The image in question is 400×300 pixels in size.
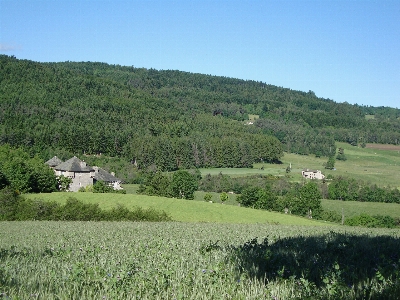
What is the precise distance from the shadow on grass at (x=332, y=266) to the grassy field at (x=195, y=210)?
36.8m

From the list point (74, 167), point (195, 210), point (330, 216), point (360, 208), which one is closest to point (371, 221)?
point (330, 216)

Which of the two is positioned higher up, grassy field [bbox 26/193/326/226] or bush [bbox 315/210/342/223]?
grassy field [bbox 26/193/326/226]

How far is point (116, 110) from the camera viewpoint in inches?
7274

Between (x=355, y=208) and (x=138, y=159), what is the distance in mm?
69019

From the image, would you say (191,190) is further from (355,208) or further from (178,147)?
(178,147)

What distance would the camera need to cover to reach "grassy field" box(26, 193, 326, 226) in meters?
50.5

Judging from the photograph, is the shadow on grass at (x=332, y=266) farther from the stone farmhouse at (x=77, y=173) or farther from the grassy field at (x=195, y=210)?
the stone farmhouse at (x=77, y=173)

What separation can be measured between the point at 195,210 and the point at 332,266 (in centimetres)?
4810

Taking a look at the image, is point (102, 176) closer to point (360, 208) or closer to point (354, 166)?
point (360, 208)

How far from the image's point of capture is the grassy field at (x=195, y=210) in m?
50.5

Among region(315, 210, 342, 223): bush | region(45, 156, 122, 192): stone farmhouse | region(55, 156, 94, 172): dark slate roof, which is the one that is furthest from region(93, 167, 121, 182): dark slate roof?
region(315, 210, 342, 223): bush

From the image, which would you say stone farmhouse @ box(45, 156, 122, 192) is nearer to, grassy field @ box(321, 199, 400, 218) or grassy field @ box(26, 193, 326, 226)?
grassy field @ box(26, 193, 326, 226)

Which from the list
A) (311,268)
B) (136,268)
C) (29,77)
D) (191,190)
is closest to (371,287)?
(311,268)

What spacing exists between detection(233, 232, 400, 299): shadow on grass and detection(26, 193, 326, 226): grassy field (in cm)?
3685
